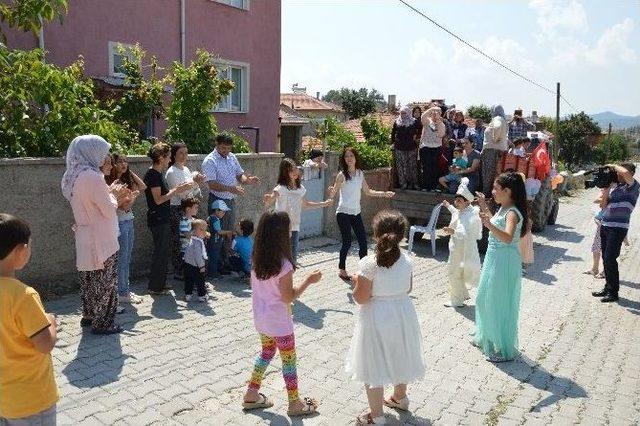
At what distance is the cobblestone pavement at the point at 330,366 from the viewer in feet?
14.3

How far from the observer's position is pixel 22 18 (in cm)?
695

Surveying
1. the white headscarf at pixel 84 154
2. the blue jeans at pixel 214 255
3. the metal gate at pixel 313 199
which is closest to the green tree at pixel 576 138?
the metal gate at pixel 313 199

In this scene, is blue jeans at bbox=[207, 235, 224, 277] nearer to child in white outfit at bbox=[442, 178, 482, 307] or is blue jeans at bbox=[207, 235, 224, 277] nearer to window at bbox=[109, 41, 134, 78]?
child in white outfit at bbox=[442, 178, 482, 307]

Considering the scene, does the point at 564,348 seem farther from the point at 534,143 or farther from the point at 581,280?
the point at 534,143

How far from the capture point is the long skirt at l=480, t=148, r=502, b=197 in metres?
10.7

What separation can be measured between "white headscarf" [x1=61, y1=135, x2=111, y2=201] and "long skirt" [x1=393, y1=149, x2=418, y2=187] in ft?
22.7

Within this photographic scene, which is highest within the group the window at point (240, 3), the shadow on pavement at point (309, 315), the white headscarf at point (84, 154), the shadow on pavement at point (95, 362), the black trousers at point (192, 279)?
the window at point (240, 3)

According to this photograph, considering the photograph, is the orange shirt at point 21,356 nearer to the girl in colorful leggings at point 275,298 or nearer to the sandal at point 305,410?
the girl in colorful leggings at point 275,298

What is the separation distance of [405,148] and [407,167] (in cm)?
41

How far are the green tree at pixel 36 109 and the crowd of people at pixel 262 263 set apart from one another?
3.57 ft

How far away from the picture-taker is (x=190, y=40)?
14.2 metres

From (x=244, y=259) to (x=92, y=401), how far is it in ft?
12.1

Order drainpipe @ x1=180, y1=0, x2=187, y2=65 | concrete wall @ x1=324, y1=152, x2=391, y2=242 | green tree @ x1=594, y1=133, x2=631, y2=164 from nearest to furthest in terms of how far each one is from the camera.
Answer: concrete wall @ x1=324, y1=152, x2=391, y2=242 < drainpipe @ x1=180, y1=0, x2=187, y2=65 < green tree @ x1=594, y1=133, x2=631, y2=164

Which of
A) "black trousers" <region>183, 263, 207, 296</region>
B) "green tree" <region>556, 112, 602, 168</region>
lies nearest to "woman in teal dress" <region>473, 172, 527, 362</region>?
"black trousers" <region>183, 263, 207, 296</region>
